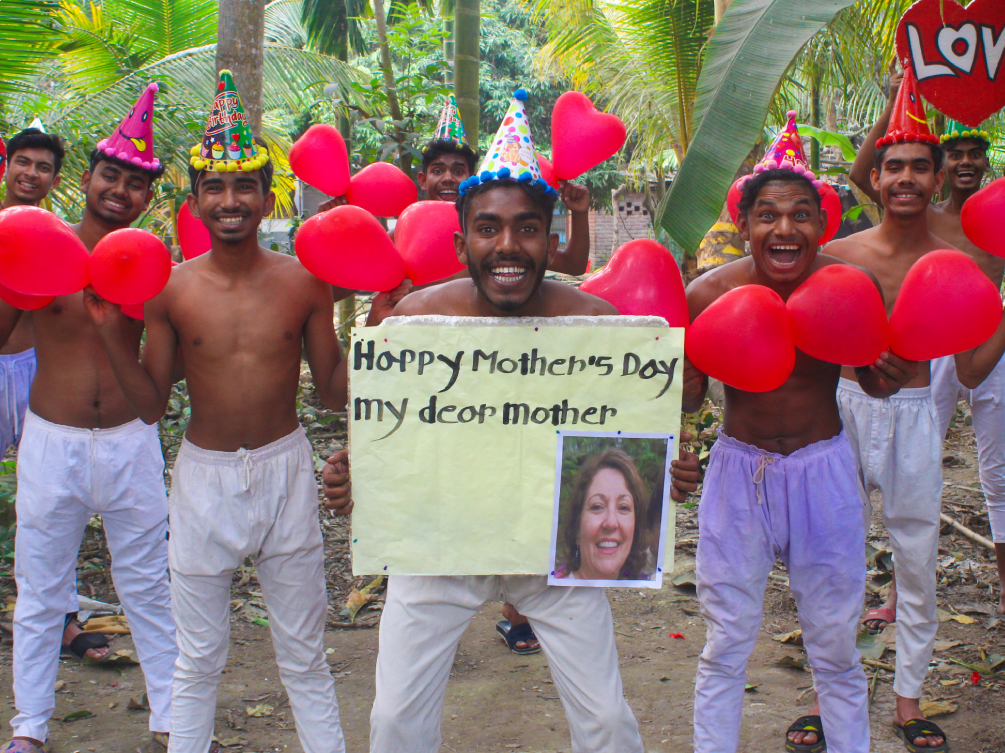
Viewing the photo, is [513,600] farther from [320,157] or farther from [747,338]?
[320,157]

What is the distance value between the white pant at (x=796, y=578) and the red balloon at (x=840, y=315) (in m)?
0.57

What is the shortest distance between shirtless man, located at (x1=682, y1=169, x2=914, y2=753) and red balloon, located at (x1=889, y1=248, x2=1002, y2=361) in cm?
34

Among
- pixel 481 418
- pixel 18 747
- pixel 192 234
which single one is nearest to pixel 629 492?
pixel 481 418

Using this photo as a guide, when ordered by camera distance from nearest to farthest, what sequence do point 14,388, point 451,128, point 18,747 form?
point 18,747 → point 451,128 → point 14,388

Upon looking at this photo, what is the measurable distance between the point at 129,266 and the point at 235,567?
1036mm

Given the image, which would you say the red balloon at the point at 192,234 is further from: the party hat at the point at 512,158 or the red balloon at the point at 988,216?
the red balloon at the point at 988,216

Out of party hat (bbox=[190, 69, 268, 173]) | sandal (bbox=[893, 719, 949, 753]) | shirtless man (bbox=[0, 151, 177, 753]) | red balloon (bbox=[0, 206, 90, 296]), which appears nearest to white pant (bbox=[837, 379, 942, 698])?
sandal (bbox=[893, 719, 949, 753])

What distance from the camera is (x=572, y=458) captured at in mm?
2238

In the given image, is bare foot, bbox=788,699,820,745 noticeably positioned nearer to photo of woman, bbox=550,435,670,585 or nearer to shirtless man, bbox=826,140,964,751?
shirtless man, bbox=826,140,964,751

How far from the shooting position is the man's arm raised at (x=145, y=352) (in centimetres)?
266

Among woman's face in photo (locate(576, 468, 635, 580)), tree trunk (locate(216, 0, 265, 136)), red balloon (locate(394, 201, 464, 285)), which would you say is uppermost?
tree trunk (locate(216, 0, 265, 136))

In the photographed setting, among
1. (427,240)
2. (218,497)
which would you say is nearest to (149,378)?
(218,497)

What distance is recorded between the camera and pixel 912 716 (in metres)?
3.22

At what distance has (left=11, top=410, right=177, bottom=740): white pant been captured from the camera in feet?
10.3
